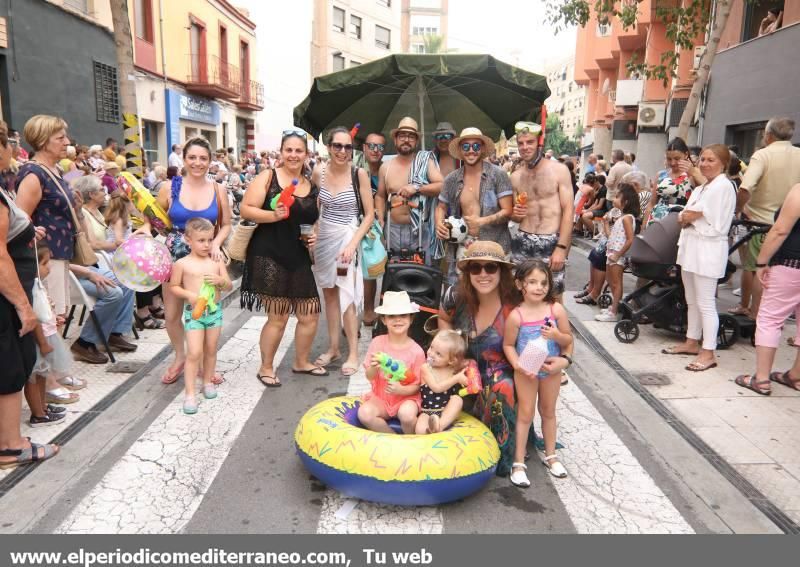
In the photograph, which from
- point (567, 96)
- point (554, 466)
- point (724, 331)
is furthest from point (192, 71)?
point (567, 96)

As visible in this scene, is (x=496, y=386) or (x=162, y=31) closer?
(x=496, y=386)

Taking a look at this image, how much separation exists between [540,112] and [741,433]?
404cm

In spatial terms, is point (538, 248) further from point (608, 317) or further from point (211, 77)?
point (211, 77)

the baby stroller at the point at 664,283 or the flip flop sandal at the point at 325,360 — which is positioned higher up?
the baby stroller at the point at 664,283

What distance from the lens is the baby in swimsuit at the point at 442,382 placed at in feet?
11.3

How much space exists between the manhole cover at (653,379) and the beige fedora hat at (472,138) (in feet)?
7.81

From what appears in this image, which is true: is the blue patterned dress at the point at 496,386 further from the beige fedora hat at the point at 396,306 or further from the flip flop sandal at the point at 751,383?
the flip flop sandal at the point at 751,383

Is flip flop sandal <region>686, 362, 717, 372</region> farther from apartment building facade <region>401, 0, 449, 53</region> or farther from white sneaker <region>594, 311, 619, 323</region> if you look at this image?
apartment building facade <region>401, 0, 449, 53</region>

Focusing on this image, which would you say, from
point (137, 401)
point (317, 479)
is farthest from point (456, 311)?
point (137, 401)

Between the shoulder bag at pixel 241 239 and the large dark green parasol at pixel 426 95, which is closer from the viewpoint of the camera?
the shoulder bag at pixel 241 239

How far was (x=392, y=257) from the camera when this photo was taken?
602cm

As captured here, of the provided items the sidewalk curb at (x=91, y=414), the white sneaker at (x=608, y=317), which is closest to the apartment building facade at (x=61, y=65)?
the sidewalk curb at (x=91, y=414)

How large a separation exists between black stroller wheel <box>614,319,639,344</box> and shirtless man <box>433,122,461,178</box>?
2.39 m

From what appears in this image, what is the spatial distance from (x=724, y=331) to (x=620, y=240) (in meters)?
1.49
